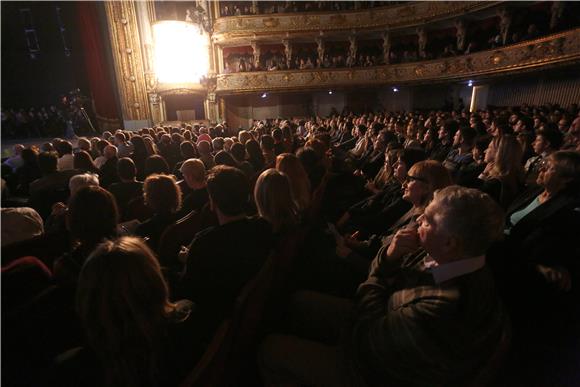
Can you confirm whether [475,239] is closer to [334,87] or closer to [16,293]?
[16,293]

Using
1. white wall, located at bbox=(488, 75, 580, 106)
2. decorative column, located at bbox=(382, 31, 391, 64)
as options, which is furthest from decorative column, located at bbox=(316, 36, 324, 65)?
white wall, located at bbox=(488, 75, 580, 106)

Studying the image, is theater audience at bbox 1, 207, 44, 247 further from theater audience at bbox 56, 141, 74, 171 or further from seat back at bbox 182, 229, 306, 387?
theater audience at bbox 56, 141, 74, 171

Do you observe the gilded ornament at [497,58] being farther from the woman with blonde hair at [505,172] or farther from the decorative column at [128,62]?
the decorative column at [128,62]

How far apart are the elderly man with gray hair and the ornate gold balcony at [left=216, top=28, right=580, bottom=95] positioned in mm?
12777

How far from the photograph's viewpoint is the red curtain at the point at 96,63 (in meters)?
16.1

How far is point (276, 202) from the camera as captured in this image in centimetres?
233

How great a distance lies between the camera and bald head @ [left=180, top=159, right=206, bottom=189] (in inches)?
132

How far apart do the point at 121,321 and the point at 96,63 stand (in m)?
20.0

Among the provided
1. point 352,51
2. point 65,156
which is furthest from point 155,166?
point 352,51

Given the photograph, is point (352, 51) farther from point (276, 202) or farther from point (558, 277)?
point (558, 277)

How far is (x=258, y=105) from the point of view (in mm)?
20547

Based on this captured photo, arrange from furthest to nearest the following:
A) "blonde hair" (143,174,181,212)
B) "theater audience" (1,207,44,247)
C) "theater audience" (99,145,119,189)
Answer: "theater audience" (99,145,119,189) < "blonde hair" (143,174,181,212) < "theater audience" (1,207,44,247)

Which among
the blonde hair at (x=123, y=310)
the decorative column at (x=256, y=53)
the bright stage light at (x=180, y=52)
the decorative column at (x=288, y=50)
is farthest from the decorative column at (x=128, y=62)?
the blonde hair at (x=123, y=310)

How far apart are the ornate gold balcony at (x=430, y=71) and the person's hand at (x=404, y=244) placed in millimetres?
12651
